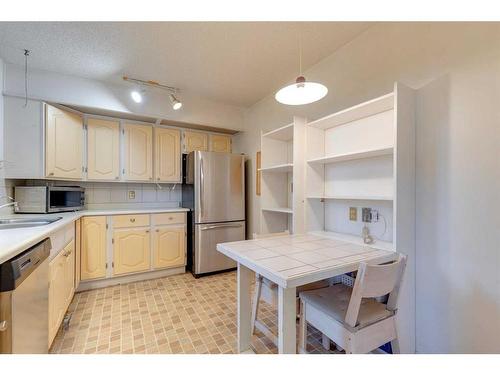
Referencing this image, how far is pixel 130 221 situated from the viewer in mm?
2666

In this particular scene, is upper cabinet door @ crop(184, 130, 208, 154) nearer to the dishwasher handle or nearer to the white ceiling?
the white ceiling

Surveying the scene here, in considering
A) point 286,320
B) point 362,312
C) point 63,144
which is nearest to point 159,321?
point 286,320

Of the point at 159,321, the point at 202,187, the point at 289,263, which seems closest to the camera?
the point at 289,263

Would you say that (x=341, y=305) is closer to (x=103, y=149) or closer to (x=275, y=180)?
(x=275, y=180)

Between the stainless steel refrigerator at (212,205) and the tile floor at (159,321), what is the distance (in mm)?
364

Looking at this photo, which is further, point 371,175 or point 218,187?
point 218,187

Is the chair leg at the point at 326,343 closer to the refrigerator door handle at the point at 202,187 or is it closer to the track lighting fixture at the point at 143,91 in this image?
the refrigerator door handle at the point at 202,187

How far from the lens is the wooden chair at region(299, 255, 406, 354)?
102 cm

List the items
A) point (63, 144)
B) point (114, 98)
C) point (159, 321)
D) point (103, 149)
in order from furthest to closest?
point (103, 149) → point (114, 98) → point (63, 144) → point (159, 321)

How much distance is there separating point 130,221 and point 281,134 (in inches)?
80.4

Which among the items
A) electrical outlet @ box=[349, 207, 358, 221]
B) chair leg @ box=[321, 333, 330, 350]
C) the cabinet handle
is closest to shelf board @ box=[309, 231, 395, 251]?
electrical outlet @ box=[349, 207, 358, 221]

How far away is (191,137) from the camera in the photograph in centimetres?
326
